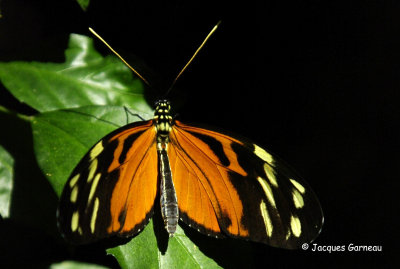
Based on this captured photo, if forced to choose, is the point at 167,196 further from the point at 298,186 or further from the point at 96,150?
the point at 298,186

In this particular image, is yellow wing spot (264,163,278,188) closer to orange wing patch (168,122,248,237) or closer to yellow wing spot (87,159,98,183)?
orange wing patch (168,122,248,237)

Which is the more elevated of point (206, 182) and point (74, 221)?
point (206, 182)

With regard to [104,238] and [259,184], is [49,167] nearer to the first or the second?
[104,238]

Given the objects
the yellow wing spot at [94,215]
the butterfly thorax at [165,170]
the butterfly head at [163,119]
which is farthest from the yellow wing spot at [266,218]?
the yellow wing spot at [94,215]

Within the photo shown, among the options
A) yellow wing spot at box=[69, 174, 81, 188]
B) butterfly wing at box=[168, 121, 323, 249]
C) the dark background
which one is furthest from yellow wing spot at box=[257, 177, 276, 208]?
yellow wing spot at box=[69, 174, 81, 188]

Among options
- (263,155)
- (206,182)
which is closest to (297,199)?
(263,155)

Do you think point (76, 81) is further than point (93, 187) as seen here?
Yes

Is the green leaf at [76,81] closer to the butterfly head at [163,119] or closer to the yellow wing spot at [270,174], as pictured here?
the butterfly head at [163,119]
